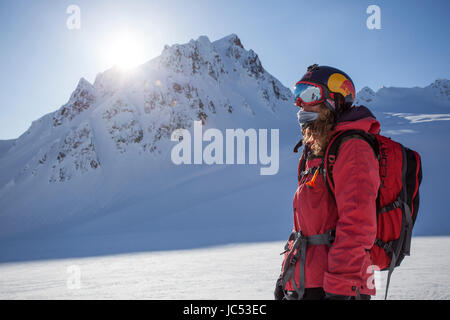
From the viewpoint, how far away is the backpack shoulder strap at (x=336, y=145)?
1.71 metres

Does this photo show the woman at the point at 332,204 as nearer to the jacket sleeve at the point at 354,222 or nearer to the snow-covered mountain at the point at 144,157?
the jacket sleeve at the point at 354,222

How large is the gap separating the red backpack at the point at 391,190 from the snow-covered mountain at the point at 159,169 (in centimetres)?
1043

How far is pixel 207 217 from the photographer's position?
17.8 m

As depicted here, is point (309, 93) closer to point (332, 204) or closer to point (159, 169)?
point (332, 204)

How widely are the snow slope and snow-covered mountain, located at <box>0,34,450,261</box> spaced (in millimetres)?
2769

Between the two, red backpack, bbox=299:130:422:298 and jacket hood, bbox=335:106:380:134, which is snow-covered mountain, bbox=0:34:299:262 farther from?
jacket hood, bbox=335:106:380:134

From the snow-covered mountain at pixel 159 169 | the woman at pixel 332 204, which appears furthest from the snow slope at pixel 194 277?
the woman at pixel 332 204

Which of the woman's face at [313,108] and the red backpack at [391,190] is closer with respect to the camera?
the red backpack at [391,190]

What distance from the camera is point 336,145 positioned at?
5.74 feet

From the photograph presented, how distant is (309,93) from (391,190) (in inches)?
33.0

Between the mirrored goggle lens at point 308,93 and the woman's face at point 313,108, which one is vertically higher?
the mirrored goggle lens at point 308,93

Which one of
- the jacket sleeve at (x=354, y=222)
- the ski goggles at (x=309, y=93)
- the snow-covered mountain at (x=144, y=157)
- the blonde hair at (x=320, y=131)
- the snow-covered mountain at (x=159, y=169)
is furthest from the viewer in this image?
the snow-covered mountain at (x=144, y=157)

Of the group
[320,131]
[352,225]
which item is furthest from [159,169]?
[352,225]
